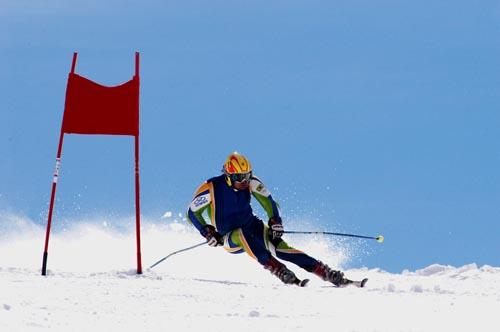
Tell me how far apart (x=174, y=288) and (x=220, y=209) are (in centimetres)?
217

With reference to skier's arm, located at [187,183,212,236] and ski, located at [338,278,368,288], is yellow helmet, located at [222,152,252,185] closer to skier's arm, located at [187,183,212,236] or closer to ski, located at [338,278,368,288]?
skier's arm, located at [187,183,212,236]

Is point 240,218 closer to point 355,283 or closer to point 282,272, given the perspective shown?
point 282,272

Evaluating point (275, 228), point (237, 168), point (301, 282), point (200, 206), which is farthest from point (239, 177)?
point (301, 282)

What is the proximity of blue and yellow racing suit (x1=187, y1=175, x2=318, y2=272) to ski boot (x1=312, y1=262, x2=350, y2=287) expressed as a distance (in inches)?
7.8

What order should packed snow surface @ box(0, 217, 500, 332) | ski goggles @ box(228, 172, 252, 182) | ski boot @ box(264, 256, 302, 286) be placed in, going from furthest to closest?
ski goggles @ box(228, 172, 252, 182)
ski boot @ box(264, 256, 302, 286)
packed snow surface @ box(0, 217, 500, 332)

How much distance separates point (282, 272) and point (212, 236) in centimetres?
98

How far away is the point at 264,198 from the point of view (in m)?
10.1

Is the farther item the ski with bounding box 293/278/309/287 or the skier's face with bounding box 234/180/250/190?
the skier's face with bounding box 234/180/250/190

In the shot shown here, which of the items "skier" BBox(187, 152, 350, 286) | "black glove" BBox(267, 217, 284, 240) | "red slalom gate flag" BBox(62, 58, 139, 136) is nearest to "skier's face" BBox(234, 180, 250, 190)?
"skier" BBox(187, 152, 350, 286)

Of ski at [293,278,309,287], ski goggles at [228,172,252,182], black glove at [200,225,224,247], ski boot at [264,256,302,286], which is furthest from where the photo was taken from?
ski goggles at [228,172,252,182]

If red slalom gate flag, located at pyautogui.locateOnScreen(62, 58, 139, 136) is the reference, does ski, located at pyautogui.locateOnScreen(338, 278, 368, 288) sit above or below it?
below

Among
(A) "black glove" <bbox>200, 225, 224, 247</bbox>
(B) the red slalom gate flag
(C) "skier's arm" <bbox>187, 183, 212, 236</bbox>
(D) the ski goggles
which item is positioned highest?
(B) the red slalom gate flag

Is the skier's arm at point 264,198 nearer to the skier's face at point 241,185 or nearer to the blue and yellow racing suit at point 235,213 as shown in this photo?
the blue and yellow racing suit at point 235,213

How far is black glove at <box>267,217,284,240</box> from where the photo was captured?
32.5 feet
